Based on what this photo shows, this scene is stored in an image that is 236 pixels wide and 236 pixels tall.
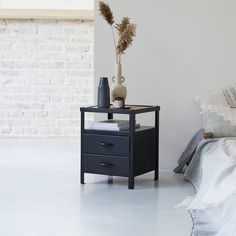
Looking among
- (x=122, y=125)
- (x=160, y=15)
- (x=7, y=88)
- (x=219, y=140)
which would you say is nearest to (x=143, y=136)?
(x=122, y=125)

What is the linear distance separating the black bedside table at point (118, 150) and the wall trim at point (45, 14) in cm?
196

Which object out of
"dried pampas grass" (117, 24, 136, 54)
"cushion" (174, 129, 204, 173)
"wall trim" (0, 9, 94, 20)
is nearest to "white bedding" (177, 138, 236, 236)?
"cushion" (174, 129, 204, 173)

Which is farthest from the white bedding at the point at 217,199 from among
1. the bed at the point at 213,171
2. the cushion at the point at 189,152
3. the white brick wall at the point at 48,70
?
the white brick wall at the point at 48,70

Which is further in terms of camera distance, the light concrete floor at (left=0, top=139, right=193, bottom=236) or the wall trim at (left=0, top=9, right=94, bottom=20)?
the wall trim at (left=0, top=9, right=94, bottom=20)

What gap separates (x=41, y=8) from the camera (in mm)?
5590

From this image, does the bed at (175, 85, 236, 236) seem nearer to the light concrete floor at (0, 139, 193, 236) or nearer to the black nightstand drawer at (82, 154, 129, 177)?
the light concrete floor at (0, 139, 193, 236)

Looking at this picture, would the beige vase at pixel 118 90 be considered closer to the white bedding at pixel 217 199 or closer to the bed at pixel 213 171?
the bed at pixel 213 171

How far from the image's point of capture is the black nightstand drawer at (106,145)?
3645mm

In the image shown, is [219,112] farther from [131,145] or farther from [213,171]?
[213,171]

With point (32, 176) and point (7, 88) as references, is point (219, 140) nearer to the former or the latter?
point (32, 176)

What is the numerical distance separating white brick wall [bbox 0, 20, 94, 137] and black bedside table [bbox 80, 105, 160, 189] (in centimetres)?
186

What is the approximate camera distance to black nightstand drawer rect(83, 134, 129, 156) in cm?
364

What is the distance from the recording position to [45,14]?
18.1 ft

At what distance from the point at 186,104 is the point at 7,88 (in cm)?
Answer: 203
